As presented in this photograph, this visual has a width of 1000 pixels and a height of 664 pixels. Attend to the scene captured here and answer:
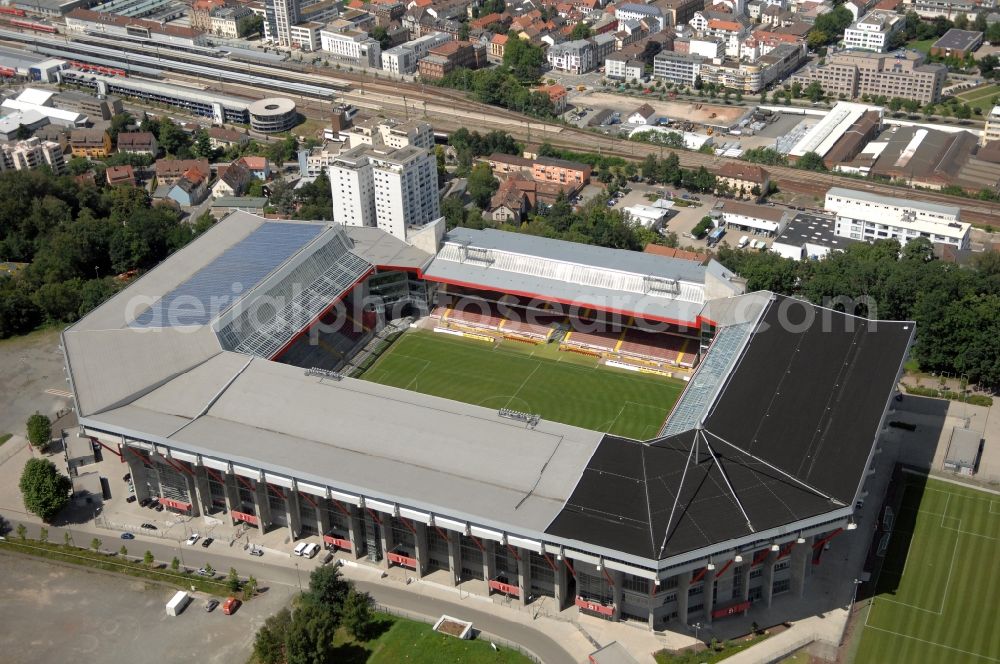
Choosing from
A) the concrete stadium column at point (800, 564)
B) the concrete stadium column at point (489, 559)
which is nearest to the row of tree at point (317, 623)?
the concrete stadium column at point (489, 559)

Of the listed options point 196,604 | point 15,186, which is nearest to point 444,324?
point 196,604

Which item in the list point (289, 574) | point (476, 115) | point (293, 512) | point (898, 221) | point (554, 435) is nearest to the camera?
point (289, 574)

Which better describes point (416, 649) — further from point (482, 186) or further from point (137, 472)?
point (482, 186)

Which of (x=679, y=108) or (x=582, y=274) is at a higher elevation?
(x=582, y=274)

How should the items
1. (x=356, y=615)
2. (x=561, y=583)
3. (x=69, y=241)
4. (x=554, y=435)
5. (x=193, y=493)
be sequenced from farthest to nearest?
1. (x=69, y=241)
2. (x=193, y=493)
3. (x=554, y=435)
4. (x=561, y=583)
5. (x=356, y=615)

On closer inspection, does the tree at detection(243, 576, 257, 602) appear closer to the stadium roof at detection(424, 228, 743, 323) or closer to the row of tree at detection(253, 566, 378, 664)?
the row of tree at detection(253, 566, 378, 664)

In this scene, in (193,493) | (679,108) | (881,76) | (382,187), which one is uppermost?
(382,187)

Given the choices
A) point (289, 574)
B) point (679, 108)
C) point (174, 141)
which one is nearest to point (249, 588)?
point (289, 574)

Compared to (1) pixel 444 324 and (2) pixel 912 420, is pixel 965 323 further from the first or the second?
(1) pixel 444 324
